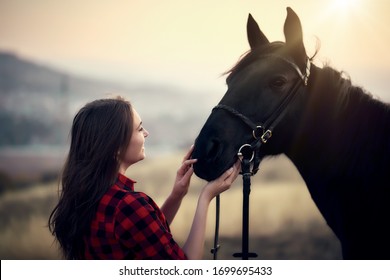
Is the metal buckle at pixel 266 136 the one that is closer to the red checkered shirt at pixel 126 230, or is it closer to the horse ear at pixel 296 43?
the horse ear at pixel 296 43

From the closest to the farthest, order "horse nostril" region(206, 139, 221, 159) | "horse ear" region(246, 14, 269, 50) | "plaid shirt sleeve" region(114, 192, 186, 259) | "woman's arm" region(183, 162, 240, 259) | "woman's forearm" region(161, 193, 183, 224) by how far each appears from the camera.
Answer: "plaid shirt sleeve" region(114, 192, 186, 259) < "woman's arm" region(183, 162, 240, 259) < "horse nostril" region(206, 139, 221, 159) < "woman's forearm" region(161, 193, 183, 224) < "horse ear" region(246, 14, 269, 50)

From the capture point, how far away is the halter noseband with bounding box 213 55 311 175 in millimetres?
1911

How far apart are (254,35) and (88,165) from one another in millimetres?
1173

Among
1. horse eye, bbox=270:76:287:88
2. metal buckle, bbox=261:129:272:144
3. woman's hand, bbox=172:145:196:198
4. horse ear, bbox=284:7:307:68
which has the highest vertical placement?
horse ear, bbox=284:7:307:68

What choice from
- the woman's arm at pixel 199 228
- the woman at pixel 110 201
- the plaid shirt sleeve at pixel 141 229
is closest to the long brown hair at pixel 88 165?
the woman at pixel 110 201

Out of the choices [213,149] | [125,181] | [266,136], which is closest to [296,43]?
[266,136]

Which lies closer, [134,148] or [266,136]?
[134,148]

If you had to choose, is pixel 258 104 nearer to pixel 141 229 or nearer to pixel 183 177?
pixel 183 177

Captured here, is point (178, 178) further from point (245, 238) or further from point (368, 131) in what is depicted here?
point (368, 131)

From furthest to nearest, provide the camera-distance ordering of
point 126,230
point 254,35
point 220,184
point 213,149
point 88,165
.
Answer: point 254,35
point 213,149
point 220,184
point 88,165
point 126,230

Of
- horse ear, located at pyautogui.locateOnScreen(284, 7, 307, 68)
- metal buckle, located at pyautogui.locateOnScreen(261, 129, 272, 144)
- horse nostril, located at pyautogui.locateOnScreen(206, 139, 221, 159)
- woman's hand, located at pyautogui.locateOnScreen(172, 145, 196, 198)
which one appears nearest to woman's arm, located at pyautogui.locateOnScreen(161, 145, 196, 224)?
woman's hand, located at pyautogui.locateOnScreen(172, 145, 196, 198)

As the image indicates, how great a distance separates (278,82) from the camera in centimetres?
196

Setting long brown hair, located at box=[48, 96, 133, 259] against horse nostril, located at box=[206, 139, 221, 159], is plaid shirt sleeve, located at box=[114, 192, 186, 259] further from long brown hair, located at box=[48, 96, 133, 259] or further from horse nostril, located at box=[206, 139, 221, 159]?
horse nostril, located at box=[206, 139, 221, 159]
